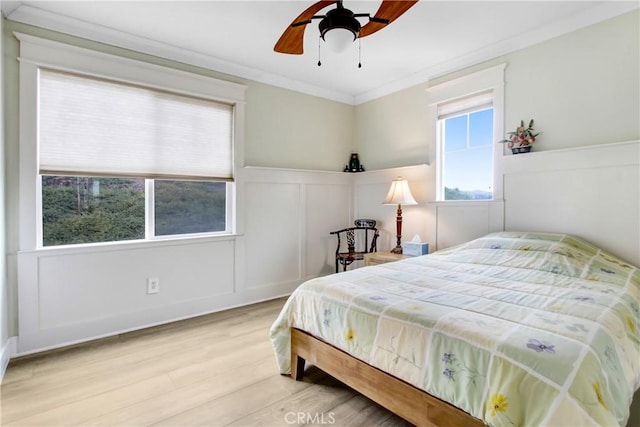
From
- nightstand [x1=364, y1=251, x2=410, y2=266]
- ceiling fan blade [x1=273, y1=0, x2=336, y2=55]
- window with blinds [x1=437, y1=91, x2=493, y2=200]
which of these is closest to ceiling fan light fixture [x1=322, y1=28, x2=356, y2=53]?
ceiling fan blade [x1=273, y1=0, x2=336, y2=55]

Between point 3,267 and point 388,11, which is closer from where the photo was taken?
point 388,11

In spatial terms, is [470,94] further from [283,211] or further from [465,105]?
[283,211]

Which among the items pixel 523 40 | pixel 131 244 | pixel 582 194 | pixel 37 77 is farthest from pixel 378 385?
pixel 37 77

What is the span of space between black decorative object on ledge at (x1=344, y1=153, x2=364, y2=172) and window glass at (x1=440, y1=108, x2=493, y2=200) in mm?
1192

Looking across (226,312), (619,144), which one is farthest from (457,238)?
(226,312)

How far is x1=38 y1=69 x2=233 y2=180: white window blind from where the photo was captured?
2.56 metres

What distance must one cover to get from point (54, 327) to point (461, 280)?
3092mm

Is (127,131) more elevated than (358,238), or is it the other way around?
(127,131)

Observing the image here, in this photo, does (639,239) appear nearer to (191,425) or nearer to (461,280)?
(461,280)

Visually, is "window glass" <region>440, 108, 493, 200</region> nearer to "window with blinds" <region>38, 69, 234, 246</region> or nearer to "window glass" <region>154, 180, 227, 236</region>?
"window with blinds" <region>38, 69, 234, 246</region>

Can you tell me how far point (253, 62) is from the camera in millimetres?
3387

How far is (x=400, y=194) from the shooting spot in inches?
139

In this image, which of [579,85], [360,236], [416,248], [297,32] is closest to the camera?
[297,32]

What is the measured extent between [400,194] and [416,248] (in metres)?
0.62
